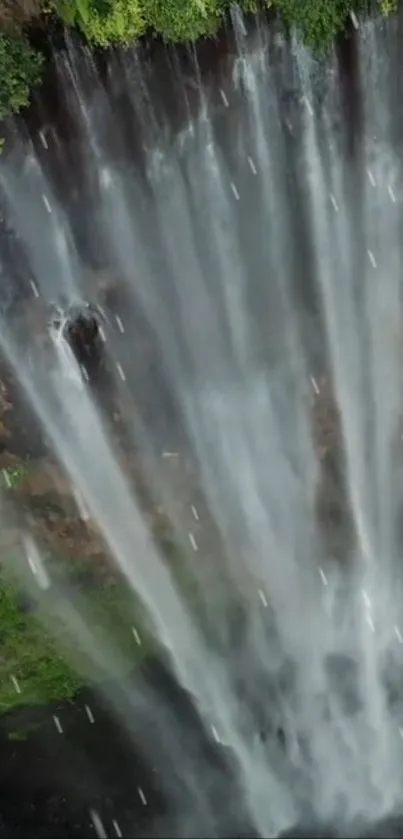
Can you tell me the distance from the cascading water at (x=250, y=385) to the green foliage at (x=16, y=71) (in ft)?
1.20

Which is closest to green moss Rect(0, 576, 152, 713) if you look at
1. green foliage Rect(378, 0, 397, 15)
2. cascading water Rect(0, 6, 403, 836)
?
cascading water Rect(0, 6, 403, 836)

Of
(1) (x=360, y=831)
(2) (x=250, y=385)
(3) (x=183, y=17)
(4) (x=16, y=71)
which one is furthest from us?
(1) (x=360, y=831)

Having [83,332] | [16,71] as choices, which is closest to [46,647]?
[83,332]

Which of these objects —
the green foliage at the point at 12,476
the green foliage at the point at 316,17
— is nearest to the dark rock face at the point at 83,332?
the green foliage at the point at 12,476

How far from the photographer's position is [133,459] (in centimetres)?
1206

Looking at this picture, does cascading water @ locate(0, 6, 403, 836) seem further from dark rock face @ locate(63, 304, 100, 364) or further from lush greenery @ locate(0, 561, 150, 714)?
lush greenery @ locate(0, 561, 150, 714)

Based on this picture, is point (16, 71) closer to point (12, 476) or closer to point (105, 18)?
point (105, 18)

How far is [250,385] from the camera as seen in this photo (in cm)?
1186

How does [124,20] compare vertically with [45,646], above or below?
above

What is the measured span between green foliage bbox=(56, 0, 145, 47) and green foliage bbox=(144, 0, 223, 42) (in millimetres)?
151

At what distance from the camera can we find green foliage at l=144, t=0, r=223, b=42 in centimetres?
947

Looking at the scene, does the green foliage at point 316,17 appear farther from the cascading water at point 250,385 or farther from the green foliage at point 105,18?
the green foliage at point 105,18

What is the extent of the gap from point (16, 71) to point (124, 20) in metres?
1.27

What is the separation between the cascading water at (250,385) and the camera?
1065 cm
